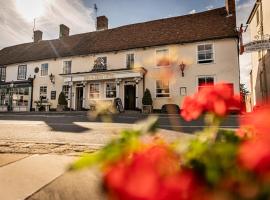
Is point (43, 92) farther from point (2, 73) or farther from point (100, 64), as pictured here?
point (2, 73)

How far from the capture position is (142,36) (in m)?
22.2

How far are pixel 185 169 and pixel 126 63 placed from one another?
21.1 m

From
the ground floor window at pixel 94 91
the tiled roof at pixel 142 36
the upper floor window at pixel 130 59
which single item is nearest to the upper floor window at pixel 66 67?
the tiled roof at pixel 142 36

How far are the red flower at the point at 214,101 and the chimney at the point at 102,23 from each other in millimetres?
27108

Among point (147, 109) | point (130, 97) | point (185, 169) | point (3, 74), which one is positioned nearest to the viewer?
point (185, 169)

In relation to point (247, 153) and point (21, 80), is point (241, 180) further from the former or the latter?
point (21, 80)

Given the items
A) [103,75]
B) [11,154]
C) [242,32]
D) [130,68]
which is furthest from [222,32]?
[11,154]

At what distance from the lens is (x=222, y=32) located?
1839 centimetres

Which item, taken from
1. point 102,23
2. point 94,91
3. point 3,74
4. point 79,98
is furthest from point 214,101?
point 3,74

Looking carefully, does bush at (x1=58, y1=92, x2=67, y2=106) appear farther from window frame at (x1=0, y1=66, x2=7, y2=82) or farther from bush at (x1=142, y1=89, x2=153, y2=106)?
window frame at (x1=0, y1=66, x2=7, y2=82)

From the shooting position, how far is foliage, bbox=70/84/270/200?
514 millimetres

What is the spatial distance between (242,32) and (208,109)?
1901 cm

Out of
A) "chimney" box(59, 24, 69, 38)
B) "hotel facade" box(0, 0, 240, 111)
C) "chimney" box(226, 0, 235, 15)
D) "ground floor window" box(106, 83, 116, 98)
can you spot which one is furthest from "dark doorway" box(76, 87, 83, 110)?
"chimney" box(226, 0, 235, 15)

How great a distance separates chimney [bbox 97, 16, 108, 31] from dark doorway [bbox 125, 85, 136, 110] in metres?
9.18
